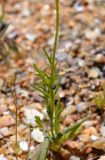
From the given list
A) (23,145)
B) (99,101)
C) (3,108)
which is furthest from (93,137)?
(3,108)

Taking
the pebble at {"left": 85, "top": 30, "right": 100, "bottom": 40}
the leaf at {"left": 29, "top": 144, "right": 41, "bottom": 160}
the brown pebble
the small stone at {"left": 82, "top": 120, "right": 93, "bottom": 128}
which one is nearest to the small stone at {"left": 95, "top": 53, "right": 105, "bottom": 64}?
the brown pebble

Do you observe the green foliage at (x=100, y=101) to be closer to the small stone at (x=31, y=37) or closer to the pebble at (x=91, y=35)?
the pebble at (x=91, y=35)

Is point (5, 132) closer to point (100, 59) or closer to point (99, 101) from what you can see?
point (99, 101)

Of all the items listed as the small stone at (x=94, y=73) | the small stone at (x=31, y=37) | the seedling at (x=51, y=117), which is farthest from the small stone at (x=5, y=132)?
the small stone at (x=31, y=37)

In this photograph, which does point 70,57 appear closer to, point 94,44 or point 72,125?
point 94,44

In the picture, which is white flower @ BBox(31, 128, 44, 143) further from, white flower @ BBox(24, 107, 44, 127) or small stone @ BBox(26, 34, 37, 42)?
small stone @ BBox(26, 34, 37, 42)

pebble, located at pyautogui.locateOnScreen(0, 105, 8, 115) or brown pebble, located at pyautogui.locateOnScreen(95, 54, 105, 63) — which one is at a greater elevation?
brown pebble, located at pyautogui.locateOnScreen(95, 54, 105, 63)

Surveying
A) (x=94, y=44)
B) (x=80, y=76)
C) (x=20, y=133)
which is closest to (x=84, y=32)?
(x=94, y=44)
